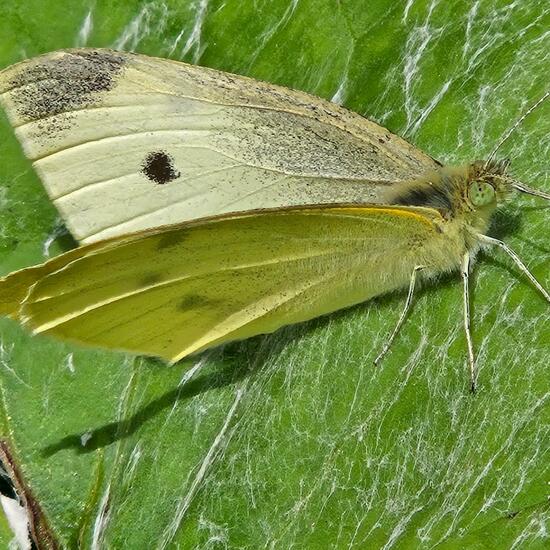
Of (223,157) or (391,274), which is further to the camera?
(223,157)

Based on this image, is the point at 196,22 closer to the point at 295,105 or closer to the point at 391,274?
the point at 295,105

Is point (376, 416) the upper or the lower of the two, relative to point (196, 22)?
lower

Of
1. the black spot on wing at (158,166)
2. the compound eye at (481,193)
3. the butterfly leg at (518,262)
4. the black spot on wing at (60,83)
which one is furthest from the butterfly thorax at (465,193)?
the black spot on wing at (60,83)

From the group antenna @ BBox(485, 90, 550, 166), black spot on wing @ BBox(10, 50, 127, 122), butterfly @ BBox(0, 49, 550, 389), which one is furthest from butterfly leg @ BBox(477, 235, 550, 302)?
black spot on wing @ BBox(10, 50, 127, 122)

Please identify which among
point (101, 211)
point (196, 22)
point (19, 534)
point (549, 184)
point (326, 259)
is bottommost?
point (19, 534)

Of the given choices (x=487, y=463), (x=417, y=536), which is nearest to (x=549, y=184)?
(x=487, y=463)

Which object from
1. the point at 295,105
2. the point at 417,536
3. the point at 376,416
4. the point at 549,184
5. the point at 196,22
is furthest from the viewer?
the point at 196,22

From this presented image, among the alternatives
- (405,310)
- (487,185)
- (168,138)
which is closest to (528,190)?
(487,185)

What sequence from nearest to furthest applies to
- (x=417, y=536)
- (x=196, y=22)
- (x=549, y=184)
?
(x=417, y=536), (x=549, y=184), (x=196, y=22)
